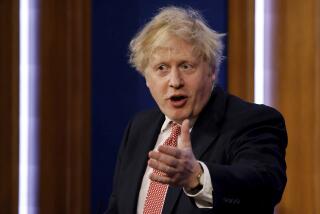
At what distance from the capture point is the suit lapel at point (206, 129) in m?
1.84

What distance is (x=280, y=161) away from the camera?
67.9 inches

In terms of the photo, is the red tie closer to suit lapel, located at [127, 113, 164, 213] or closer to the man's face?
suit lapel, located at [127, 113, 164, 213]

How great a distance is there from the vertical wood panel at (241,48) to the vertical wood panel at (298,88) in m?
0.09

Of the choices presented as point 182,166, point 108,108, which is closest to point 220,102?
point 182,166

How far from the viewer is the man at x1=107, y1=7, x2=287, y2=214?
1557mm

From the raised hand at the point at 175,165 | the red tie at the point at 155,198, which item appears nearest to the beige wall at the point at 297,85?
the red tie at the point at 155,198

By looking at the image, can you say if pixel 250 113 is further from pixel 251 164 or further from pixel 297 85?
pixel 297 85

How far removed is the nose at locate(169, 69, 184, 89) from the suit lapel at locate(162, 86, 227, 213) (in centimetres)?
11

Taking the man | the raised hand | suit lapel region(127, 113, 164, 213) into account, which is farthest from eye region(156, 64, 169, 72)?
the raised hand

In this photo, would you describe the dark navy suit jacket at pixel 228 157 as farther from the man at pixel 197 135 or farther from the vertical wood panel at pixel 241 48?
the vertical wood panel at pixel 241 48

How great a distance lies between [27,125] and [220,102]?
1.24 metres

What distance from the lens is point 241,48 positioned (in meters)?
2.87

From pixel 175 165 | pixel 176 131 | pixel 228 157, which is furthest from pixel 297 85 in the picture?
pixel 175 165

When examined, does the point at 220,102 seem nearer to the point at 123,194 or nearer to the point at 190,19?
the point at 190,19
